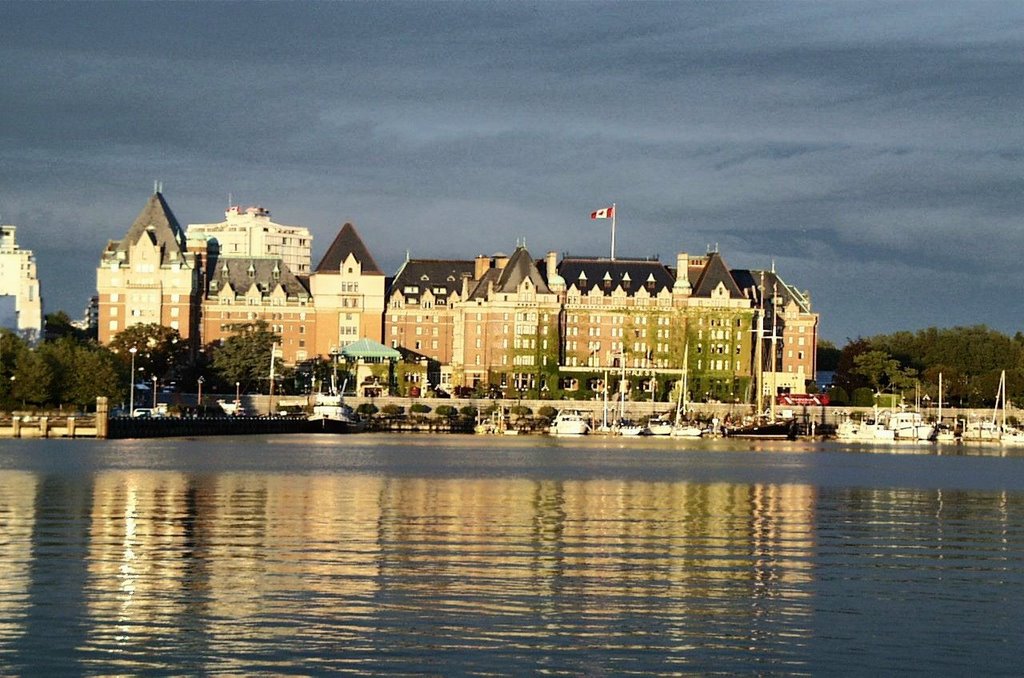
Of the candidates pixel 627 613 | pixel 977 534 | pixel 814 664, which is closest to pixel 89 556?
pixel 627 613

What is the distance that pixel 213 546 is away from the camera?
41656 mm

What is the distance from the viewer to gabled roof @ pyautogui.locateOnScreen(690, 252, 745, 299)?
194 meters

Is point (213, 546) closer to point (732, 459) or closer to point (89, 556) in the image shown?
point (89, 556)

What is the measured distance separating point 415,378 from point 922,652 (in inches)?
6540

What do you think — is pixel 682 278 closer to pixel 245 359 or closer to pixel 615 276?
pixel 615 276

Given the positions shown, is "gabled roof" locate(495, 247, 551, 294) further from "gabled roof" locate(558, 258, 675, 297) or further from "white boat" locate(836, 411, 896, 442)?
"white boat" locate(836, 411, 896, 442)

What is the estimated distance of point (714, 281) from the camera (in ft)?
638

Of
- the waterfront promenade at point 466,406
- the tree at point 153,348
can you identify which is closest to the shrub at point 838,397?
the waterfront promenade at point 466,406

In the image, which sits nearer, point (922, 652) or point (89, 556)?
point (922, 652)

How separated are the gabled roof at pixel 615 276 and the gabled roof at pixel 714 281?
3008mm

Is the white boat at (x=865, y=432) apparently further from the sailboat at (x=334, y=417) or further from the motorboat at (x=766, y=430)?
the sailboat at (x=334, y=417)

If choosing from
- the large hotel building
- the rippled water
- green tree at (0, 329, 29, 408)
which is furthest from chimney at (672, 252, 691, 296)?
the rippled water

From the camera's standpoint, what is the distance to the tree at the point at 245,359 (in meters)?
180

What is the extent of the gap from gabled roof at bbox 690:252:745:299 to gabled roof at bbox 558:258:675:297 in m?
3.01
